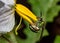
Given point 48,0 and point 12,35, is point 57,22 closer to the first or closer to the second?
point 48,0

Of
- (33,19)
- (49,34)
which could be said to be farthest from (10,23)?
(49,34)

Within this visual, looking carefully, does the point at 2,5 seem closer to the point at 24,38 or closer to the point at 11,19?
the point at 11,19

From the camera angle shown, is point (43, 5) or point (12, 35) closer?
point (12, 35)

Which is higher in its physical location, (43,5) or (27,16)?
(27,16)

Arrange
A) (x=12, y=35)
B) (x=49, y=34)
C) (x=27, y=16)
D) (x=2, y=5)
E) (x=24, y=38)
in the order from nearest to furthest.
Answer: (x=2, y=5) → (x=27, y=16) → (x=12, y=35) → (x=24, y=38) → (x=49, y=34)

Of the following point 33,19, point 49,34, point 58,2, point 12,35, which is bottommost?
point 49,34

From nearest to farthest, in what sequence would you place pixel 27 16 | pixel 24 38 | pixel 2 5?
pixel 2 5
pixel 27 16
pixel 24 38

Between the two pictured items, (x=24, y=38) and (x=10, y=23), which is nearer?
(x=10, y=23)

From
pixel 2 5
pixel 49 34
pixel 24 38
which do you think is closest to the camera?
pixel 2 5

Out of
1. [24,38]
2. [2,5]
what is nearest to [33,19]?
[2,5]
